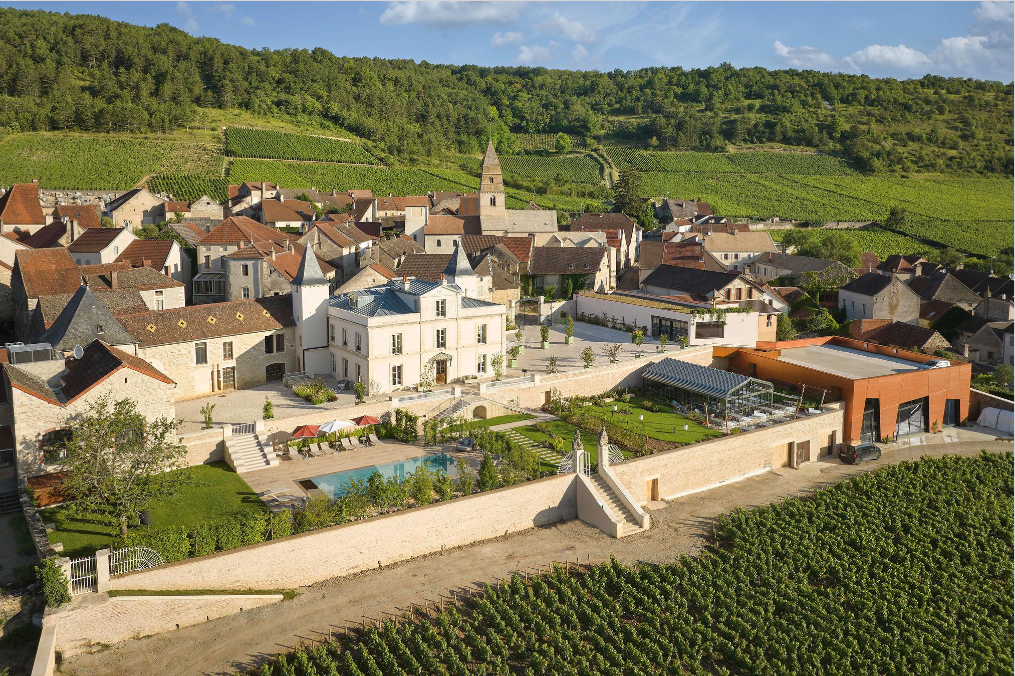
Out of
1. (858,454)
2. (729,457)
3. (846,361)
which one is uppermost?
(846,361)

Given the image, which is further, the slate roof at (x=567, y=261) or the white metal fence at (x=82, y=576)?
the slate roof at (x=567, y=261)

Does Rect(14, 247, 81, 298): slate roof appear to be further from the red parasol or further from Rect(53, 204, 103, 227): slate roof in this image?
Rect(53, 204, 103, 227): slate roof

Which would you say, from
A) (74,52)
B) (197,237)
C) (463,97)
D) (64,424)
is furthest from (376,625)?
(463,97)

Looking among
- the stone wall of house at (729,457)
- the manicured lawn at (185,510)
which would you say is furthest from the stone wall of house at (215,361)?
the stone wall of house at (729,457)

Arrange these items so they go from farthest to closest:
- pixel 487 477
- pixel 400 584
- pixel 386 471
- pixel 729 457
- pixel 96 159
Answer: pixel 96 159 < pixel 729 457 < pixel 386 471 < pixel 487 477 < pixel 400 584

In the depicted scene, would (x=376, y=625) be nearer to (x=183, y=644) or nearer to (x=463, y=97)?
(x=183, y=644)

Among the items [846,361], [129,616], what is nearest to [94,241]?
[129,616]

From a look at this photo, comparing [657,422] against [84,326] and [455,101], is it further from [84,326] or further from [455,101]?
[455,101]

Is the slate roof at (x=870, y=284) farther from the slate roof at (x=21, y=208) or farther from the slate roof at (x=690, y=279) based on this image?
the slate roof at (x=21, y=208)
